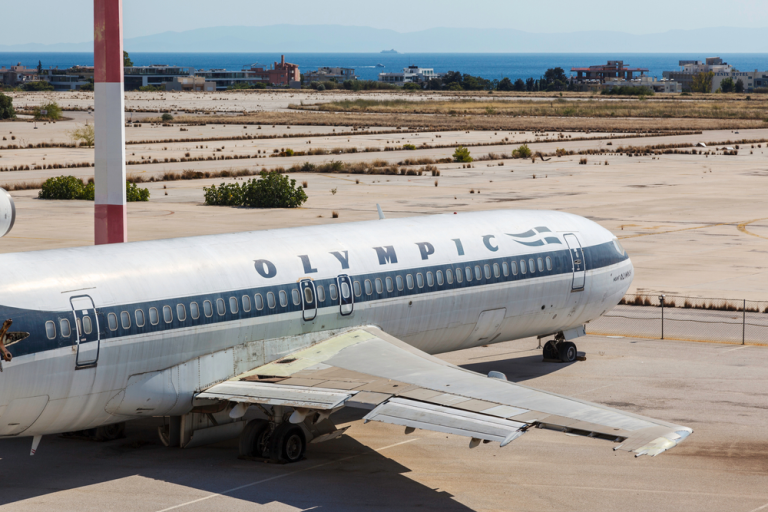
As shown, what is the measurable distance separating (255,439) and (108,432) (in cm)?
376

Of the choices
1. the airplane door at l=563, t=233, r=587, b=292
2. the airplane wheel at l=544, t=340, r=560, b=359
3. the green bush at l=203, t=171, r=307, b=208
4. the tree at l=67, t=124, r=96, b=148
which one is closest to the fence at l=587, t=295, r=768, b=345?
the airplane wheel at l=544, t=340, r=560, b=359

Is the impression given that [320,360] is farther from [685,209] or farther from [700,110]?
[700,110]

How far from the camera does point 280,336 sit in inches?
834

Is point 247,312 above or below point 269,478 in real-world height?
above

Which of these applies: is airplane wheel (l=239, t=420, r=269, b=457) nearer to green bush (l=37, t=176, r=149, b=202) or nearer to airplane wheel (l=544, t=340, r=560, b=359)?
airplane wheel (l=544, t=340, r=560, b=359)

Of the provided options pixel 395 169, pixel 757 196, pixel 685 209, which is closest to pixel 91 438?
pixel 685 209

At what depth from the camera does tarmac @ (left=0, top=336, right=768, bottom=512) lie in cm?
1812

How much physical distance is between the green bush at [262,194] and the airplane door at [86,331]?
4756cm

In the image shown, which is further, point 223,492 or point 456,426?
point 223,492

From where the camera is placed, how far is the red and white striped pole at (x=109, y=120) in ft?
86.9

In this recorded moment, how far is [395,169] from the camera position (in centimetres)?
9038

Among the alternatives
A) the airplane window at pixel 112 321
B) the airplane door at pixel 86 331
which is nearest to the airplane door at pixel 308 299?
the airplane window at pixel 112 321

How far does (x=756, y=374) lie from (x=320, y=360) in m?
14.0

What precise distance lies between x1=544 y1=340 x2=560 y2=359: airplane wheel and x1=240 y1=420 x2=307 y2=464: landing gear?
11163 millimetres
